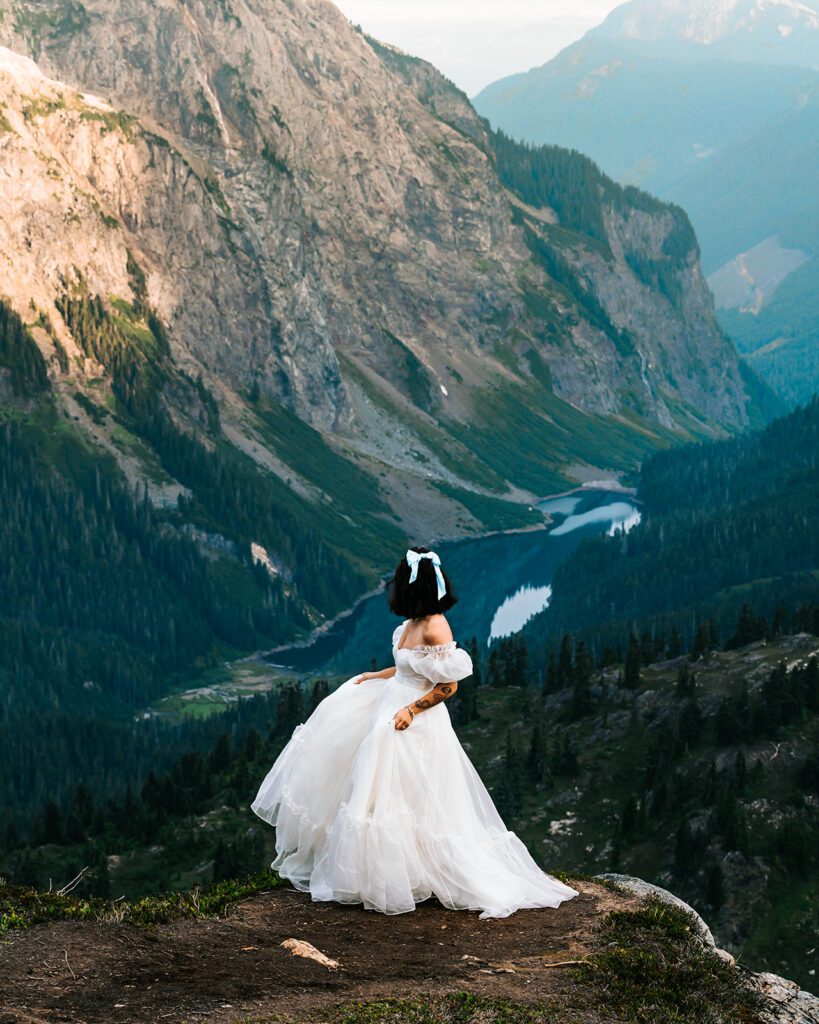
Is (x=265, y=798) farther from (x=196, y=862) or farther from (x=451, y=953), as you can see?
(x=196, y=862)

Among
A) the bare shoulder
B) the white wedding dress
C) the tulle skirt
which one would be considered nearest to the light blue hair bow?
the bare shoulder

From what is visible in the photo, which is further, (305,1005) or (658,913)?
(658,913)

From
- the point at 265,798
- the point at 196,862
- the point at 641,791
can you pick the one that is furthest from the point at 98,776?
the point at 265,798

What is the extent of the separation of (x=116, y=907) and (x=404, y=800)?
5985 millimetres

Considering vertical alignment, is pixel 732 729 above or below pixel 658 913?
below

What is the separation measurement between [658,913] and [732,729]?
270ft

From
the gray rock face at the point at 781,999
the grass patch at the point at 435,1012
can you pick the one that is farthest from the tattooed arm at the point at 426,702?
the gray rock face at the point at 781,999

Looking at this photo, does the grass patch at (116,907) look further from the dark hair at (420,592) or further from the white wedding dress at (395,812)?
the dark hair at (420,592)

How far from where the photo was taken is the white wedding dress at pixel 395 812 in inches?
850

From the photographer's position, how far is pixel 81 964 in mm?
18141

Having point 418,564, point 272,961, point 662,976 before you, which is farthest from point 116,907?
point 662,976

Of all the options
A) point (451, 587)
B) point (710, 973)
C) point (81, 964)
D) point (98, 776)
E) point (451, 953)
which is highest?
point (451, 587)

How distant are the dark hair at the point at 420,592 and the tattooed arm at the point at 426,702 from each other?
151cm

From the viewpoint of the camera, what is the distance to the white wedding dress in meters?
21.6
